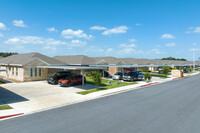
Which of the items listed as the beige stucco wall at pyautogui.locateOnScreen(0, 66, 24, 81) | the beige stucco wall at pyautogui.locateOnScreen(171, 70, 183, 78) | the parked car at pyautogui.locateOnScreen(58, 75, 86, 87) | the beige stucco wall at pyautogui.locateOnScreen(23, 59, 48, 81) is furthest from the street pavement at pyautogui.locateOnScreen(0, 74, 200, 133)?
the beige stucco wall at pyautogui.locateOnScreen(171, 70, 183, 78)

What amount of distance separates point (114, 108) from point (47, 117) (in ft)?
15.5

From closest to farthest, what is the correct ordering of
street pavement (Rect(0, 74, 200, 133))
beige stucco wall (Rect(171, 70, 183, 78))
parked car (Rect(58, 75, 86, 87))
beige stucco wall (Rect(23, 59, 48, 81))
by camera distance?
street pavement (Rect(0, 74, 200, 133)), parked car (Rect(58, 75, 86, 87)), beige stucco wall (Rect(23, 59, 48, 81)), beige stucco wall (Rect(171, 70, 183, 78))

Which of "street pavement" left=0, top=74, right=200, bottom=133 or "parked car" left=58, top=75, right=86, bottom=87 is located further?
"parked car" left=58, top=75, right=86, bottom=87

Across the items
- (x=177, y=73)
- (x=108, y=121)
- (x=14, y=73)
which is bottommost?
(x=108, y=121)

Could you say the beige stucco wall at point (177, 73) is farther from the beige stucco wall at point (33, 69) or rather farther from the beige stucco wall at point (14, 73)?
the beige stucco wall at point (14, 73)

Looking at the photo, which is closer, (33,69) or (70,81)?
(70,81)

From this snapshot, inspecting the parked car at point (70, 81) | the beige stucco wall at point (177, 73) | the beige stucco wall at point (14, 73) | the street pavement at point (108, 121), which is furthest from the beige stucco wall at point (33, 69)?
the beige stucco wall at point (177, 73)

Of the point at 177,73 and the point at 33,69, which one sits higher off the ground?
the point at 33,69

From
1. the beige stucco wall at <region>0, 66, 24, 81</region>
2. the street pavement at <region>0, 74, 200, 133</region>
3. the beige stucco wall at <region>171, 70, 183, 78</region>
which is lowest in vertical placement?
the street pavement at <region>0, 74, 200, 133</region>

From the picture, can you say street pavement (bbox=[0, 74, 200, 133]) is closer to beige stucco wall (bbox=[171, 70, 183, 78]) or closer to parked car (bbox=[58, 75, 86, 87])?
parked car (bbox=[58, 75, 86, 87])

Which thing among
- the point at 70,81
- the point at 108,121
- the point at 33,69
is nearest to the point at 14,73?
the point at 33,69

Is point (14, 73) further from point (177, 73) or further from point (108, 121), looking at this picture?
point (177, 73)

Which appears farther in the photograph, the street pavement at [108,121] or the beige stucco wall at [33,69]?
the beige stucco wall at [33,69]

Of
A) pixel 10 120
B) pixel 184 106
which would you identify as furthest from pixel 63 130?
pixel 184 106
